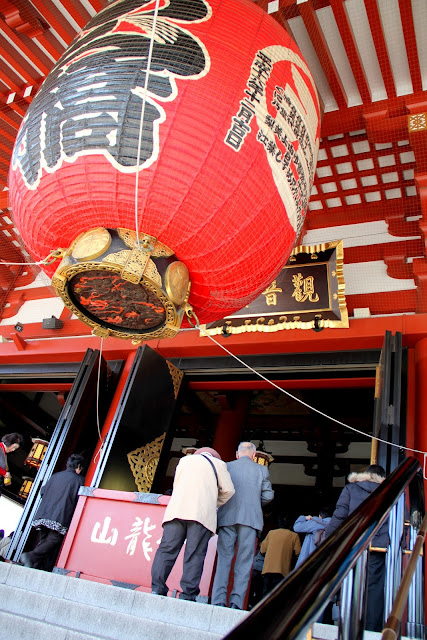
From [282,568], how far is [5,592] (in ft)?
10.5

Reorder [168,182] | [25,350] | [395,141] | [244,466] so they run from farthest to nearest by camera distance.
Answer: [25,350] < [395,141] < [244,466] < [168,182]

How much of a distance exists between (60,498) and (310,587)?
12.2 feet

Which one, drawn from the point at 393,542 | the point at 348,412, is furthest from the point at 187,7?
the point at 348,412

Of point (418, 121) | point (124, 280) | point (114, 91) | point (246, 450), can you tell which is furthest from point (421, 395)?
point (114, 91)

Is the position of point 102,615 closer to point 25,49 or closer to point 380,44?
point 380,44

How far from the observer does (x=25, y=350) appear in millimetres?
6500

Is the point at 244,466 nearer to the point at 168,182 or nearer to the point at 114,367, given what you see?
the point at 168,182

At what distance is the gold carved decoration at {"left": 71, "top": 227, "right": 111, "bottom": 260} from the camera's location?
82.6 inches

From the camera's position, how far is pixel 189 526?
113 inches

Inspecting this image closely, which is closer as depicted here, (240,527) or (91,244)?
(91,244)

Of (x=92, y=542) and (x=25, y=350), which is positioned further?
(x=25, y=350)

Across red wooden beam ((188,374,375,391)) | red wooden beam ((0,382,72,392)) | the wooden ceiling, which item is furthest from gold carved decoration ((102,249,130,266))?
red wooden beam ((0,382,72,392))

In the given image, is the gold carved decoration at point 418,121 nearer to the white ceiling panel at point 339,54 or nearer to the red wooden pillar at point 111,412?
the white ceiling panel at point 339,54

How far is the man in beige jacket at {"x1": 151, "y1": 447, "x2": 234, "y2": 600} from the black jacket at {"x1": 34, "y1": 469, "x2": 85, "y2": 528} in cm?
155
